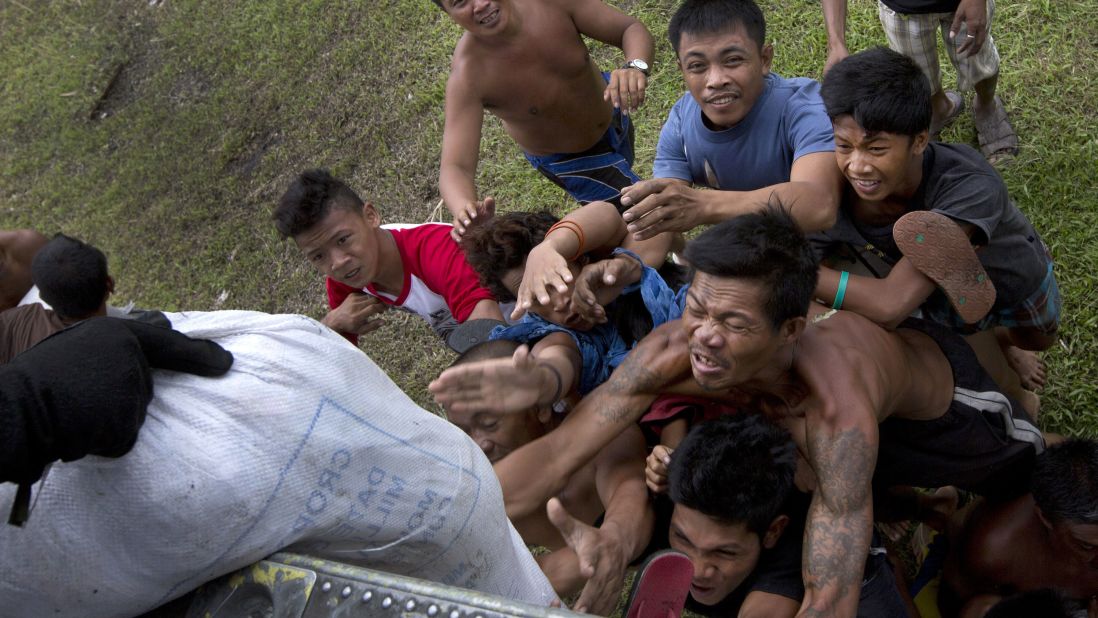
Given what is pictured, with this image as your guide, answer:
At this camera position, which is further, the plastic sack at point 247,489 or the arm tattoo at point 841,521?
the arm tattoo at point 841,521

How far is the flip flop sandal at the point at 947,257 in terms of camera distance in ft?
7.32

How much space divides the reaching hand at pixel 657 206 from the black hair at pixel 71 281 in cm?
212

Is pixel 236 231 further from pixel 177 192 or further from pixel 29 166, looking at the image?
pixel 29 166

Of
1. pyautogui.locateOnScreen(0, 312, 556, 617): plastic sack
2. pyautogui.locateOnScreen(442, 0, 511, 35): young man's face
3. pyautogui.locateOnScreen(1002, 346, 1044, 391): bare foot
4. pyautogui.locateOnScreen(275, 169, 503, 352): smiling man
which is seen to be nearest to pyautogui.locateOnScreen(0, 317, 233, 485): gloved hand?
pyautogui.locateOnScreen(0, 312, 556, 617): plastic sack

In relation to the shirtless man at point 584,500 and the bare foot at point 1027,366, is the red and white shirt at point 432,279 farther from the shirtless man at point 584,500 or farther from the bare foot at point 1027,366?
the bare foot at point 1027,366

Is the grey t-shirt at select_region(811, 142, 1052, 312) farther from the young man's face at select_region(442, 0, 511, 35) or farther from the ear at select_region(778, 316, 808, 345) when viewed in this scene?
the young man's face at select_region(442, 0, 511, 35)

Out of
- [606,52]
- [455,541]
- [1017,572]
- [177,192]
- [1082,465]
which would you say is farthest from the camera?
[177,192]

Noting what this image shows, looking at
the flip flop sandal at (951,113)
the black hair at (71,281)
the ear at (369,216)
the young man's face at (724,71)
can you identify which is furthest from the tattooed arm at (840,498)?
the black hair at (71,281)

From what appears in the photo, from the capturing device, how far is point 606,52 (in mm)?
5047

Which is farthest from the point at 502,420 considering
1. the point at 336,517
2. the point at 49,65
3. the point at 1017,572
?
the point at 49,65

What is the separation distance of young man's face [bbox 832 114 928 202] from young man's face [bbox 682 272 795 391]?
1.72 feet

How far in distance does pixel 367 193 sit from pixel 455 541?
4002mm

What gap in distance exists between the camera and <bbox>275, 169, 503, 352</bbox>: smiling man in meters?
3.17

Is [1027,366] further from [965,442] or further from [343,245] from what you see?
[343,245]
